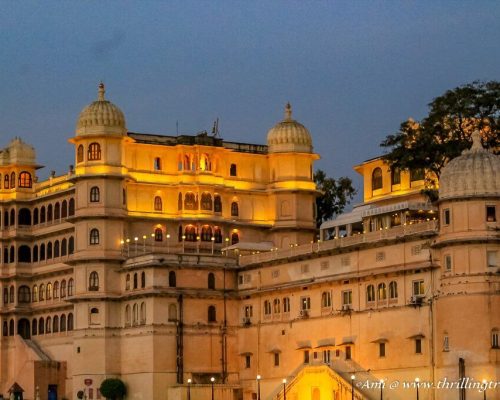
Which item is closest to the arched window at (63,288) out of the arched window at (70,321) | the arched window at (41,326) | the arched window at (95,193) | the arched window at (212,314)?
the arched window at (70,321)

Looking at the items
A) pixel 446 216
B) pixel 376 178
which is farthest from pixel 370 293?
pixel 376 178

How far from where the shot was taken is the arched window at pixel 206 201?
458 ft

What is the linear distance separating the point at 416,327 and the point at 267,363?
19.0m

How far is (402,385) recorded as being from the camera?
114 m

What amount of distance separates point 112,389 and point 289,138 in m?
27.0

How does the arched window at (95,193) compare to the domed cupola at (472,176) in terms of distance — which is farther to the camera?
the arched window at (95,193)

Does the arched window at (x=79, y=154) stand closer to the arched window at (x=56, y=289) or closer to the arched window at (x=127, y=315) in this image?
the arched window at (x=127, y=315)

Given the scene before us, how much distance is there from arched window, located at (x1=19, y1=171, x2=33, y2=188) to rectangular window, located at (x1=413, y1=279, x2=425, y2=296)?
46.9 metres

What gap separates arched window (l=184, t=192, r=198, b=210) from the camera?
139 m

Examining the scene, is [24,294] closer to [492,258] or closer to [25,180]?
[25,180]

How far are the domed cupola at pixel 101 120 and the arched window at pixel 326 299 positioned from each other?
22.8 m

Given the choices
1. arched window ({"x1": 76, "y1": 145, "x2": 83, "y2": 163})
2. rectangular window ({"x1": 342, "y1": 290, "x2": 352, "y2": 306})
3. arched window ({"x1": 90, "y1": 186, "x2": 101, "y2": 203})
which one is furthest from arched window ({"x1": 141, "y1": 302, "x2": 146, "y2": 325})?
rectangular window ({"x1": 342, "y1": 290, "x2": 352, "y2": 306})

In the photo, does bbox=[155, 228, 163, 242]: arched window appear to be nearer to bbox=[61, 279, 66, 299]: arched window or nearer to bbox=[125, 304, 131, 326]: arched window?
bbox=[125, 304, 131, 326]: arched window

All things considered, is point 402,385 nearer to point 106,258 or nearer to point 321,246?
point 321,246
